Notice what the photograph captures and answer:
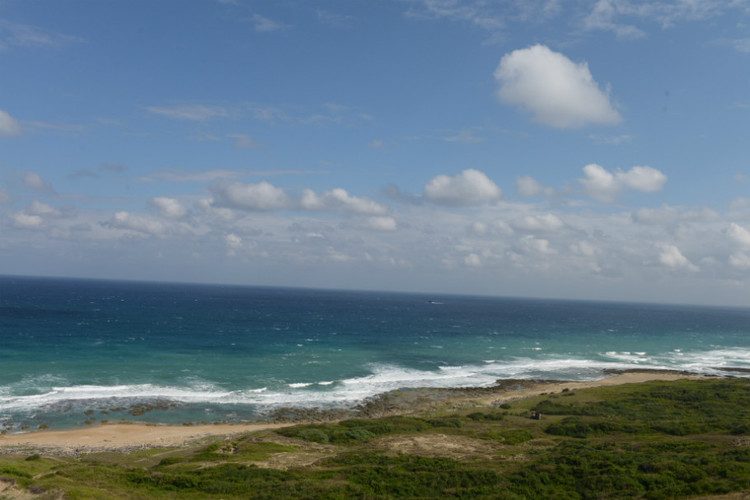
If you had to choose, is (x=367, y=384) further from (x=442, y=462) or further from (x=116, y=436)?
(x=442, y=462)

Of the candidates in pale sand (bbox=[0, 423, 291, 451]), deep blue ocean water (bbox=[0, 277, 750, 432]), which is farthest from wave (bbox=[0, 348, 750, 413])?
pale sand (bbox=[0, 423, 291, 451])

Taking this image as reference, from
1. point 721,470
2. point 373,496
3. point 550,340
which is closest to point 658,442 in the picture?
point 721,470

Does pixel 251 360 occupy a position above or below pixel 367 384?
above

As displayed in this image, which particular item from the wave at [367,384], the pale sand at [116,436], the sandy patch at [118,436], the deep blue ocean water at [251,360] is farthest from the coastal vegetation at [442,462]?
the wave at [367,384]

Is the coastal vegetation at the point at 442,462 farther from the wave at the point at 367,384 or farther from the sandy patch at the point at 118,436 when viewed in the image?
the wave at the point at 367,384

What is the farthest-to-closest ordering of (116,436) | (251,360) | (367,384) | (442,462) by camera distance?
(251,360)
(367,384)
(116,436)
(442,462)

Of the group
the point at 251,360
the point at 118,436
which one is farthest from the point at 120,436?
the point at 251,360

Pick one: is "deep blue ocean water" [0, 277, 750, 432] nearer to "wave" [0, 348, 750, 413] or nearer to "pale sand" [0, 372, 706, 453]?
"wave" [0, 348, 750, 413]

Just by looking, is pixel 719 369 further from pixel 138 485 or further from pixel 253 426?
pixel 138 485
